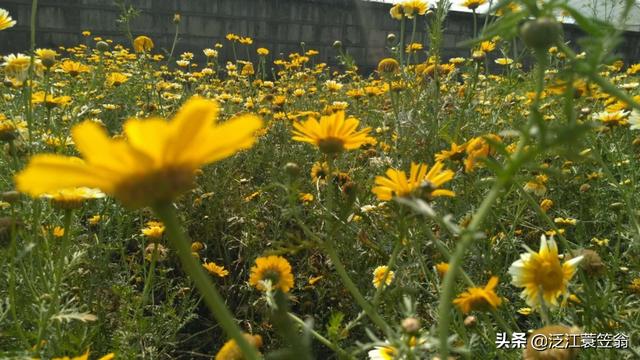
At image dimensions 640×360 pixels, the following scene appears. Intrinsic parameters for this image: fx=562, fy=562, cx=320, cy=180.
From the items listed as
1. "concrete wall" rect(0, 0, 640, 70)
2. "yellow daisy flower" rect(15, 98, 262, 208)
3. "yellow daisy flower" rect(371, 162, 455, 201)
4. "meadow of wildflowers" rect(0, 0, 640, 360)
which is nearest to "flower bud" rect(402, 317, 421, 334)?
"meadow of wildflowers" rect(0, 0, 640, 360)

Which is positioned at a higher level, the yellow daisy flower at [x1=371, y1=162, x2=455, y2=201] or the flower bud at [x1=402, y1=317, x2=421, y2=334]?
the yellow daisy flower at [x1=371, y1=162, x2=455, y2=201]

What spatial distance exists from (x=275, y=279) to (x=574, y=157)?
0.57 m

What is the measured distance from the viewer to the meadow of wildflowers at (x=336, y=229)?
39cm

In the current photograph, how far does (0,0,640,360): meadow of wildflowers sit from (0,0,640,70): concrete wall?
6791mm

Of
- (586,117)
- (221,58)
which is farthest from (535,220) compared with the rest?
(221,58)

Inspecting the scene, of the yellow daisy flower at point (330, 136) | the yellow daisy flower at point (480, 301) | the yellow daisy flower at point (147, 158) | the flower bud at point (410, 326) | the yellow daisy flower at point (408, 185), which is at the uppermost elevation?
the yellow daisy flower at point (147, 158)

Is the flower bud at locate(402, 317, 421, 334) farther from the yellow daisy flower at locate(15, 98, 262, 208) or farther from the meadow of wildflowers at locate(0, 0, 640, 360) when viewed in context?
the yellow daisy flower at locate(15, 98, 262, 208)

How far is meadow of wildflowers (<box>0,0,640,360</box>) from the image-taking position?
394mm

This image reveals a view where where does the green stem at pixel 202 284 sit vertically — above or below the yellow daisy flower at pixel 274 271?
above

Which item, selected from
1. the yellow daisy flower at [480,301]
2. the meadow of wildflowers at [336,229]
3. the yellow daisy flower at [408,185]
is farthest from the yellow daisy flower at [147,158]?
the yellow daisy flower at [480,301]

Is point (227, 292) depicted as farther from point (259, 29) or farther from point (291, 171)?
point (259, 29)

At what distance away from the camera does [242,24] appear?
10.2 metres

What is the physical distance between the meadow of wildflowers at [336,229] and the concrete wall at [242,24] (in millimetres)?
6791

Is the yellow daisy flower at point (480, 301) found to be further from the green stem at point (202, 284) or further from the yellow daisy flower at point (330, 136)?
the green stem at point (202, 284)
